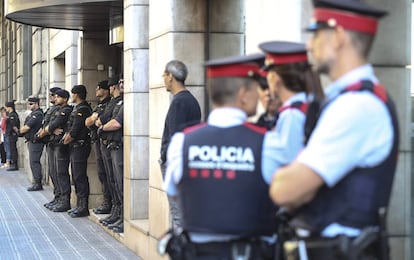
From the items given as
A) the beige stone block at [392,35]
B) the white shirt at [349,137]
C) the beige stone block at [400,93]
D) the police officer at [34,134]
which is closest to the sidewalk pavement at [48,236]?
the police officer at [34,134]

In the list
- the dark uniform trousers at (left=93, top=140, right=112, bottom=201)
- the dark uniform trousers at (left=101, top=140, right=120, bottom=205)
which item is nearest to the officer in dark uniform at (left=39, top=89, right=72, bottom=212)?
the dark uniform trousers at (left=93, top=140, right=112, bottom=201)

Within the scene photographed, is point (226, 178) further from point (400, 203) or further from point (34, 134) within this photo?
point (34, 134)

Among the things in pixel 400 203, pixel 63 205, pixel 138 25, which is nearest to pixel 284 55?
pixel 400 203

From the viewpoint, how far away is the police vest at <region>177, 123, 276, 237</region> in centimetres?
336

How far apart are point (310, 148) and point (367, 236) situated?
1.38ft

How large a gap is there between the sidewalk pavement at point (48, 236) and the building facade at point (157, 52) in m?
0.36

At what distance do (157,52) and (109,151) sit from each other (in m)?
2.72

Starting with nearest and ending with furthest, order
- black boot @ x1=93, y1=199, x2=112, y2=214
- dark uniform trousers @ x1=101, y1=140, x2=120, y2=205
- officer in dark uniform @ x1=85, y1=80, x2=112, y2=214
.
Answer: dark uniform trousers @ x1=101, y1=140, x2=120, y2=205, officer in dark uniform @ x1=85, y1=80, x2=112, y2=214, black boot @ x1=93, y1=199, x2=112, y2=214

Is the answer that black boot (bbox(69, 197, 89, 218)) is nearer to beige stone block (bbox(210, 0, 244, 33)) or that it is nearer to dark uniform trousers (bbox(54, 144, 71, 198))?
dark uniform trousers (bbox(54, 144, 71, 198))

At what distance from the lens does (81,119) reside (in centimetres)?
1238

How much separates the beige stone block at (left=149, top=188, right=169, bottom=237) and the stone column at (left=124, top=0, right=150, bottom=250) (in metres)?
0.95

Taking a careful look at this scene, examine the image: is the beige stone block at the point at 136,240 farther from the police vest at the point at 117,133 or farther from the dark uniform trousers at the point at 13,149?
the dark uniform trousers at the point at 13,149

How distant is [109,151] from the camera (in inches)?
424

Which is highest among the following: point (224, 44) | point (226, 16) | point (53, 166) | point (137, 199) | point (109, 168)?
point (226, 16)
